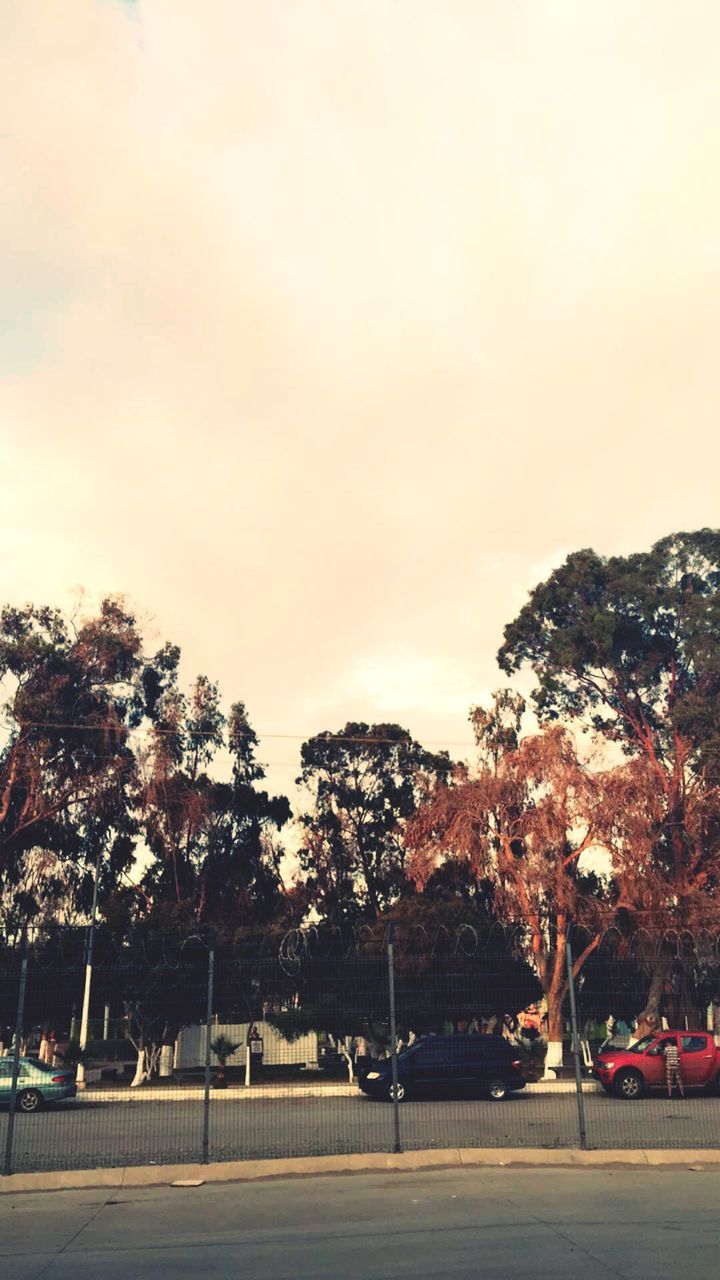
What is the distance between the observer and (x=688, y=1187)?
11.7m

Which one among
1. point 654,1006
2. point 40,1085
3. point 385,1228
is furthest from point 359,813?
point 385,1228

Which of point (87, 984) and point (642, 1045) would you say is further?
point (642, 1045)

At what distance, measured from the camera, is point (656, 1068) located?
24484mm

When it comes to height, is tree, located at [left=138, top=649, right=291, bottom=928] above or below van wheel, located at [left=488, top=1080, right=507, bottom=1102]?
above

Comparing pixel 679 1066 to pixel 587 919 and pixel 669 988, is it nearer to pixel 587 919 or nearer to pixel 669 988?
pixel 669 988

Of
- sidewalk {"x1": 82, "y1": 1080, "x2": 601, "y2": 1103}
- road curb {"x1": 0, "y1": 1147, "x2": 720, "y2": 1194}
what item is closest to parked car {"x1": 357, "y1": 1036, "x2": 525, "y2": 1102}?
sidewalk {"x1": 82, "y1": 1080, "x2": 601, "y2": 1103}

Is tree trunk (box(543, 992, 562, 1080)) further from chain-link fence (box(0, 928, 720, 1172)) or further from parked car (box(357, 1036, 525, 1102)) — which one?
parked car (box(357, 1036, 525, 1102))

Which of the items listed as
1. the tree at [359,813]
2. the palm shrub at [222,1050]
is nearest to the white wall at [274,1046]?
the palm shrub at [222,1050]

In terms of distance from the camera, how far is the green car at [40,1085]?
2388 centimetres

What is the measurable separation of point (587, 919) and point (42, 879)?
70.9ft

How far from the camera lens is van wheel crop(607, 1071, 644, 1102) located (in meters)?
24.3

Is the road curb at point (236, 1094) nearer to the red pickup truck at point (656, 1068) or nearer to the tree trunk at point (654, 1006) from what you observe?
the red pickup truck at point (656, 1068)

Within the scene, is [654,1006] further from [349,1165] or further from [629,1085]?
[349,1165]

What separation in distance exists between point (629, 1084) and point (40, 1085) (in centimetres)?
1372
